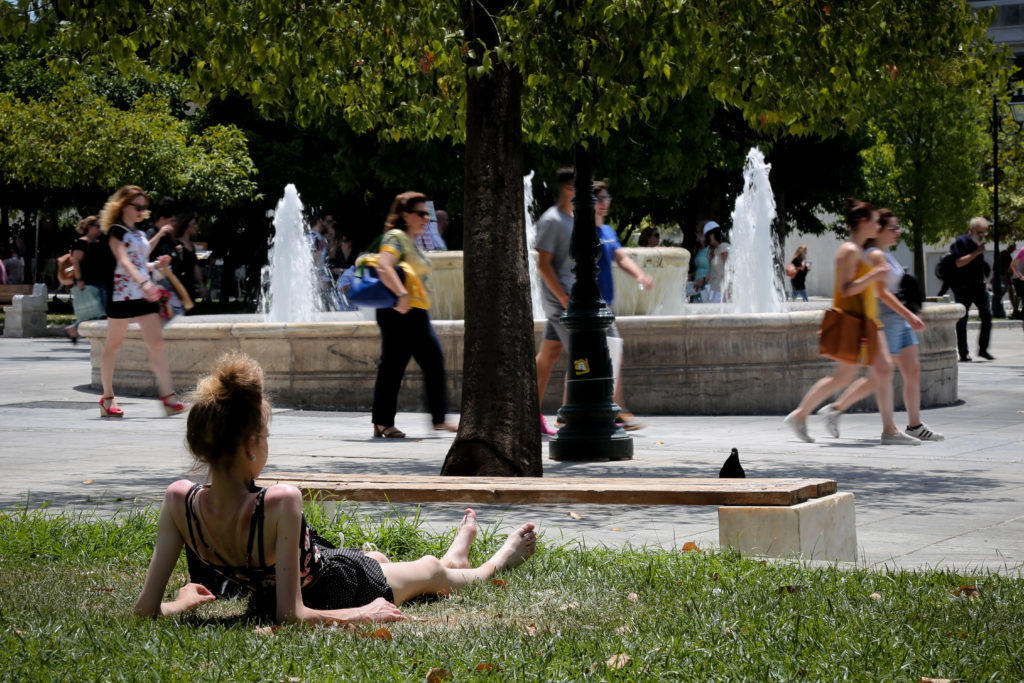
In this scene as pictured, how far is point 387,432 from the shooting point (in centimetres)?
1111

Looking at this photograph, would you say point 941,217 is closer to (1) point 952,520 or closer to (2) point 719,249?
(2) point 719,249

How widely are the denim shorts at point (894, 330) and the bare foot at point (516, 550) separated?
5933mm

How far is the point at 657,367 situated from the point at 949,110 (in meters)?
37.2

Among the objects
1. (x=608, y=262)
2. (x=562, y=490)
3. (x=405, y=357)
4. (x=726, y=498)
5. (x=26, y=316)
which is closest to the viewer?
(x=726, y=498)

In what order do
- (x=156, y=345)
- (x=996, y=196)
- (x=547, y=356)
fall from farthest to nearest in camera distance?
1. (x=996, y=196)
2. (x=156, y=345)
3. (x=547, y=356)

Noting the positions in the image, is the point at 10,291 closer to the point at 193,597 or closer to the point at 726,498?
the point at 726,498

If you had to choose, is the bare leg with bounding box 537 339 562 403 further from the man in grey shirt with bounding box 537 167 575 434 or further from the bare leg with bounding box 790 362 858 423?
the bare leg with bounding box 790 362 858 423

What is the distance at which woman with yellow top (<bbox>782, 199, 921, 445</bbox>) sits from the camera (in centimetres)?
1012

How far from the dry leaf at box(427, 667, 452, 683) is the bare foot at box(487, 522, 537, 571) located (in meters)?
1.38

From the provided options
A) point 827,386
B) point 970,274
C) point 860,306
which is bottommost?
point 827,386

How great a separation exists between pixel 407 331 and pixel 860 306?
3.39 metres

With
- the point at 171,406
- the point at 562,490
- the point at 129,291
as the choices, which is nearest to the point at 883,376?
Answer: the point at 562,490

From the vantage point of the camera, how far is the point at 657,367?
42.5ft

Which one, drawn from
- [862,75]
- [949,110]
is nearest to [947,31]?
[862,75]
